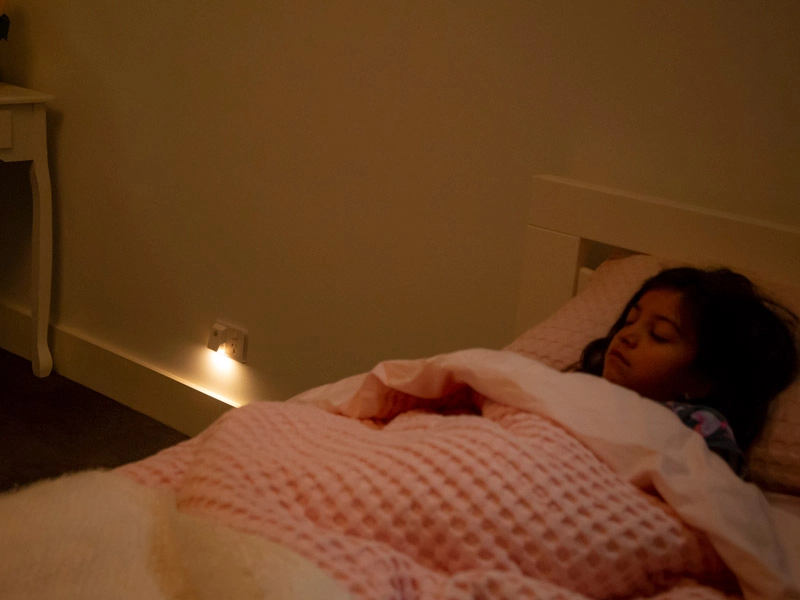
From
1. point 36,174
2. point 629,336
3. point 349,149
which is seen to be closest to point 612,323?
point 629,336

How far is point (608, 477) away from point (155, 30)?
167 cm

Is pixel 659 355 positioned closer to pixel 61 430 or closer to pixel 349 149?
pixel 349 149

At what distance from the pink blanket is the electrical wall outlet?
46.9 inches

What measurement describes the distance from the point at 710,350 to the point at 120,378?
1.71 meters

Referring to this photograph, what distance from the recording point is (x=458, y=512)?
2.57ft

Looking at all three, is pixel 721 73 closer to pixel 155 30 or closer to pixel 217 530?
pixel 217 530

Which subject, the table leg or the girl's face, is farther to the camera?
the table leg

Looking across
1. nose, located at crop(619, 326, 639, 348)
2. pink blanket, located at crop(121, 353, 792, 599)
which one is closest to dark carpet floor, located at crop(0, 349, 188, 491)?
pink blanket, located at crop(121, 353, 792, 599)

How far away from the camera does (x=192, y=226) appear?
7.07 feet

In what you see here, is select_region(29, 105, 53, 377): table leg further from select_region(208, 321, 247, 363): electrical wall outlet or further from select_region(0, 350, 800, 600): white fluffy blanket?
select_region(0, 350, 800, 600): white fluffy blanket

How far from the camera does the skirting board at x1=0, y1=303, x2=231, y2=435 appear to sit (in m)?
2.24

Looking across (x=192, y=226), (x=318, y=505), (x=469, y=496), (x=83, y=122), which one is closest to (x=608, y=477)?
(x=469, y=496)

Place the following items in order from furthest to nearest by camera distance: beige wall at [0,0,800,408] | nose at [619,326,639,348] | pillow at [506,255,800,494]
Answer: beige wall at [0,0,800,408], nose at [619,326,639,348], pillow at [506,255,800,494]

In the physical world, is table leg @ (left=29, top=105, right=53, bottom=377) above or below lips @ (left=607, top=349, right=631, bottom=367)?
below
